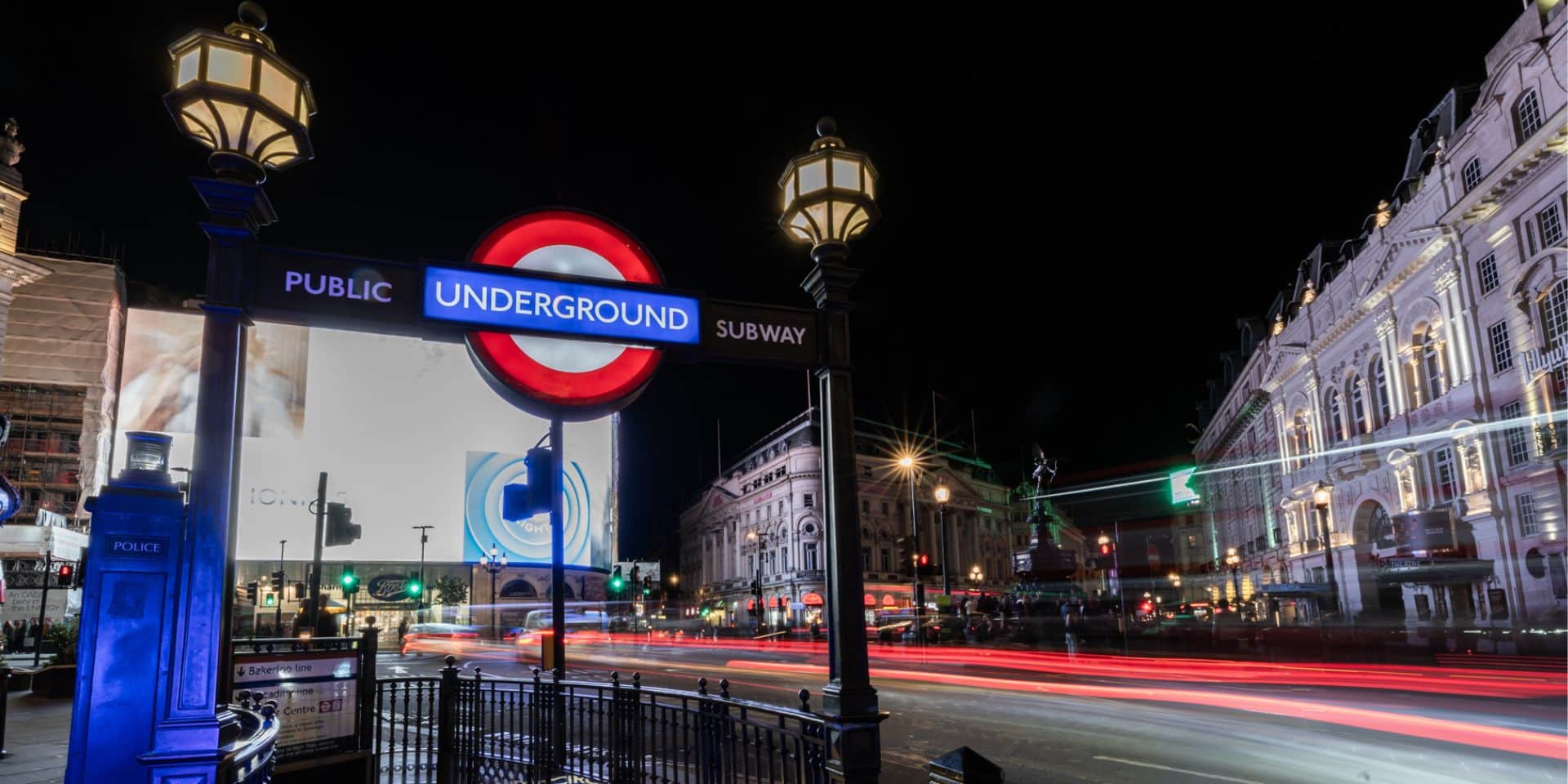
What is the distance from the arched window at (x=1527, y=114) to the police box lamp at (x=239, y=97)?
38445 millimetres

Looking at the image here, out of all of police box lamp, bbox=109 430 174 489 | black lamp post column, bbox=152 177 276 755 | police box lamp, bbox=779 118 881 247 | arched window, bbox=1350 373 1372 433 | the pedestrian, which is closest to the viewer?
black lamp post column, bbox=152 177 276 755

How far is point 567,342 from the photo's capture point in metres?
5.14

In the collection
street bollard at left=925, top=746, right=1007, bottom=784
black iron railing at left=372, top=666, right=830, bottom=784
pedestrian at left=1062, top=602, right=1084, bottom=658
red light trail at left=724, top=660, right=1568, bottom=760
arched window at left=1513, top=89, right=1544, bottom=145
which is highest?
arched window at left=1513, top=89, right=1544, bottom=145

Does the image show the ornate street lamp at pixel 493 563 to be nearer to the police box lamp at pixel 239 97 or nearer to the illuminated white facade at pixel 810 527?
the police box lamp at pixel 239 97

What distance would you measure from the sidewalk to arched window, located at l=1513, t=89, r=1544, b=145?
41.2m

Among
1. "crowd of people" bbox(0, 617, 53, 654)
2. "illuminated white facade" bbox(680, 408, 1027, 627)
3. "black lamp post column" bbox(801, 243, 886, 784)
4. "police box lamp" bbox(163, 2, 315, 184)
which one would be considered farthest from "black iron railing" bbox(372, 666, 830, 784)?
"illuminated white facade" bbox(680, 408, 1027, 627)

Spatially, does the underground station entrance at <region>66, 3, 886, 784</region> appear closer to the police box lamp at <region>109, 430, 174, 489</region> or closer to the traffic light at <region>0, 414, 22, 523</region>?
the police box lamp at <region>109, 430, 174, 489</region>

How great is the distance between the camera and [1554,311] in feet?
101

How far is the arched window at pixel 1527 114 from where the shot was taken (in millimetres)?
30672

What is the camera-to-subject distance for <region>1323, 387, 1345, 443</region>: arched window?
163 feet

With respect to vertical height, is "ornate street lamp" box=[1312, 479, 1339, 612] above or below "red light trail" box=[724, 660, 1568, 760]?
above

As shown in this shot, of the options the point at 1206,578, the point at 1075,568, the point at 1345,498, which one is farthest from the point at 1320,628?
the point at 1206,578

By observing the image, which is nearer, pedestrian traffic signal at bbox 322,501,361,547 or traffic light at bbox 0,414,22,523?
traffic light at bbox 0,414,22,523

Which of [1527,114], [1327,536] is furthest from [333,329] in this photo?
[1527,114]
